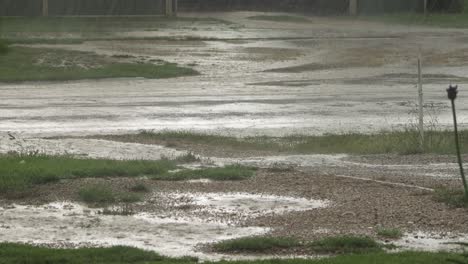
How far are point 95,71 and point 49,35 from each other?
10317mm

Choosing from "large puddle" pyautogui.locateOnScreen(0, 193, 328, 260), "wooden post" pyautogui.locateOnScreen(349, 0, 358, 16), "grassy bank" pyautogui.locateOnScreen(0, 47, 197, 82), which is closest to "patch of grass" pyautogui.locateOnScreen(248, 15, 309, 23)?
"wooden post" pyautogui.locateOnScreen(349, 0, 358, 16)

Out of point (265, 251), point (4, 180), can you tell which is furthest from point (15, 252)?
point (4, 180)

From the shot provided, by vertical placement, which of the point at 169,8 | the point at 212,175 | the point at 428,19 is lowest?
the point at 428,19

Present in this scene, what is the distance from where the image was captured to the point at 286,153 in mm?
14734

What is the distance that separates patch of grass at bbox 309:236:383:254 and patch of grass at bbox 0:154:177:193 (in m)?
3.78

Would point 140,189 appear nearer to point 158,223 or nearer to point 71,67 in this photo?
point 158,223

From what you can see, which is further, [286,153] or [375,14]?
[375,14]

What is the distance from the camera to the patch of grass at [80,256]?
7.94m

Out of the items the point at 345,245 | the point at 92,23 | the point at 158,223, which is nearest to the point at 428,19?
the point at 92,23

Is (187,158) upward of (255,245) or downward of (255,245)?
downward

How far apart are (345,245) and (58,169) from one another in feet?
14.8

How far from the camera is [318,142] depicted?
1570 cm

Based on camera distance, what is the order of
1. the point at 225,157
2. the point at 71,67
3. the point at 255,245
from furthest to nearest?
the point at 71,67
the point at 225,157
the point at 255,245

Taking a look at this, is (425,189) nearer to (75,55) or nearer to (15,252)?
(15,252)
